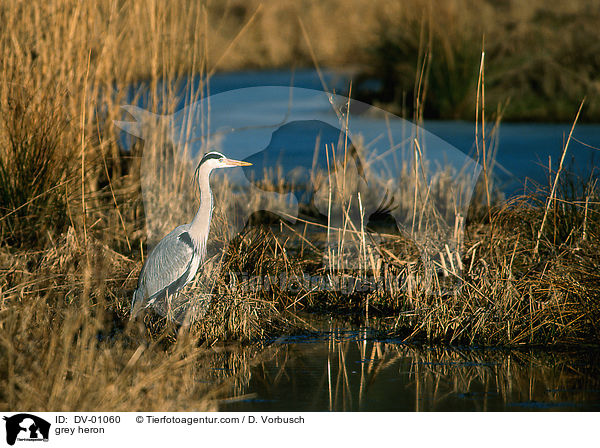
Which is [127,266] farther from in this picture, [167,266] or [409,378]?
[409,378]

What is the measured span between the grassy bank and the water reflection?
14cm

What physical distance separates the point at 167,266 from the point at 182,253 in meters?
0.10

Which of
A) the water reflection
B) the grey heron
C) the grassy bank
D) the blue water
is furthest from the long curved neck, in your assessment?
the blue water

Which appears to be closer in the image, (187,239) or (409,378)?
(409,378)

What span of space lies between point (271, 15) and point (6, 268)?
17.3 m

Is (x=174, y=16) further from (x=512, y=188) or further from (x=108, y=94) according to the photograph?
(x=512, y=188)

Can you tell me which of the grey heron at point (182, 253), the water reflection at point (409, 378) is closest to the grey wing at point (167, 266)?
the grey heron at point (182, 253)

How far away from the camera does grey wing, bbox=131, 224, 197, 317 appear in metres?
3.91

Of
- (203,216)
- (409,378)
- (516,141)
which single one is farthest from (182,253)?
(516,141)

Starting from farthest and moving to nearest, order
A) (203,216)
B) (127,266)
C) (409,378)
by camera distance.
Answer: (127,266) < (203,216) < (409,378)

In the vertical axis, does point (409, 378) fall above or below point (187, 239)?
below

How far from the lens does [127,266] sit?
15.8 ft
